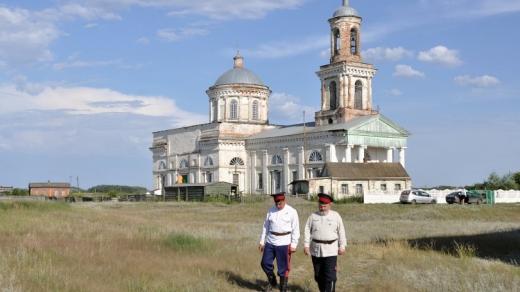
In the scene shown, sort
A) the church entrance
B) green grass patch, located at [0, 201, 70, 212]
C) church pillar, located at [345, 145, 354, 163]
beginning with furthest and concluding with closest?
the church entrance, church pillar, located at [345, 145, 354, 163], green grass patch, located at [0, 201, 70, 212]

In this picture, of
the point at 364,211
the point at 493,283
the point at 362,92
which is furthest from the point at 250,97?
the point at 493,283

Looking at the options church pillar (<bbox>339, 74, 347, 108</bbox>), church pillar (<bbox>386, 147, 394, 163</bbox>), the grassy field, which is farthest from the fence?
Result: the grassy field

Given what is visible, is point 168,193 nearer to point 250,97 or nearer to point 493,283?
point 250,97

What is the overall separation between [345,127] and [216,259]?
46031 mm

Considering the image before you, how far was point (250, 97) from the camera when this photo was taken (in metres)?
74.5

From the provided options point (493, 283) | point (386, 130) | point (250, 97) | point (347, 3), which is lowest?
point (493, 283)

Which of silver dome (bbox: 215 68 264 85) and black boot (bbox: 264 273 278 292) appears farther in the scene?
silver dome (bbox: 215 68 264 85)

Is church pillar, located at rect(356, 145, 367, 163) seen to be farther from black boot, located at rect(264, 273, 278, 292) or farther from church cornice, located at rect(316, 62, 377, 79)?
black boot, located at rect(264, 273, 278, 292)

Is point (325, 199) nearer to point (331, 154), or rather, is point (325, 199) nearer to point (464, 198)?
point (464, 198)

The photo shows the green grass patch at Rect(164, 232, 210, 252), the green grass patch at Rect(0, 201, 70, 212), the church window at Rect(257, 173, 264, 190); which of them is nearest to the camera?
the green grass patch at Rect(164, 232, 210, 252)

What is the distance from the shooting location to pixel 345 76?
63.6m

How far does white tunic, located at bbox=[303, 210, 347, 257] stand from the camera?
10.3 m

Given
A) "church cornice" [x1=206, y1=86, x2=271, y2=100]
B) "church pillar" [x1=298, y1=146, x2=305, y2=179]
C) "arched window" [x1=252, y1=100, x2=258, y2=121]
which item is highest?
"church cornice" [x1=206, y1=86, x2=271, y2=100]

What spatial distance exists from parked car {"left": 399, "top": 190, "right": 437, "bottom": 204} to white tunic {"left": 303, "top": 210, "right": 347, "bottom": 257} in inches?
1446
